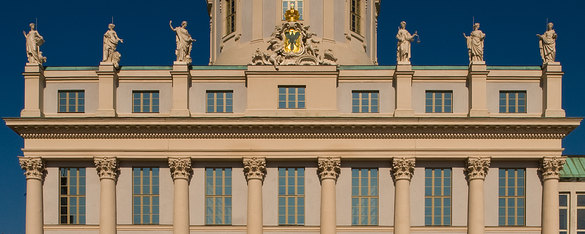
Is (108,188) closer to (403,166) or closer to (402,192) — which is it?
(402,192)

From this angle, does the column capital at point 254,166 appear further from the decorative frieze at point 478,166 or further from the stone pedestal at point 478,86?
the stone pedestal at point 478,86

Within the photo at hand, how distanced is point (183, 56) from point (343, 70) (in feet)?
30.1

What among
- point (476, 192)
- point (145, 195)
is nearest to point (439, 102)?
point (476, 192)

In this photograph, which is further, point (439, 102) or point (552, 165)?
point (439, 102)

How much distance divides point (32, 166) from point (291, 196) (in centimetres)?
1440

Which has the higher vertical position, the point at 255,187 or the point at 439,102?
the point at 439,102

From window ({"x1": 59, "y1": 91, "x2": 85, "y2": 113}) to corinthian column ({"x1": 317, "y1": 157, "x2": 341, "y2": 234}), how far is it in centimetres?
1406

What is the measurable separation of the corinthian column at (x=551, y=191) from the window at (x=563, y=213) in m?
3.04

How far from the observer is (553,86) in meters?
47.1

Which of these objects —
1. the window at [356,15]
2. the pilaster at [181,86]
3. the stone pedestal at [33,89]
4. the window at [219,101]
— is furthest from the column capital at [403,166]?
the stone pedestal at [33,89]

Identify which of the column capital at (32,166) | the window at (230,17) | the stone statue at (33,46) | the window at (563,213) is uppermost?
the window at (230,17)

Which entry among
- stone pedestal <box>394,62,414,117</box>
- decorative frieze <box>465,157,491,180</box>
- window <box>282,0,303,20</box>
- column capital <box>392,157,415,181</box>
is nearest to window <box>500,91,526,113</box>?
decorative frieze <box>465,157,491,180</box>

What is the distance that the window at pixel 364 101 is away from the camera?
47.9 meters

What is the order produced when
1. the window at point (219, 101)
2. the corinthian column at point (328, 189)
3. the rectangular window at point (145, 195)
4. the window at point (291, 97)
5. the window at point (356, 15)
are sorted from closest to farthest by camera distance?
1. the corinthian column at point (328, 189)
2. the rectangular window at point (145, 195)
3. the window at point (291, 97)
4. the window at point (219, 101)
5. the window at point (356, 15)
